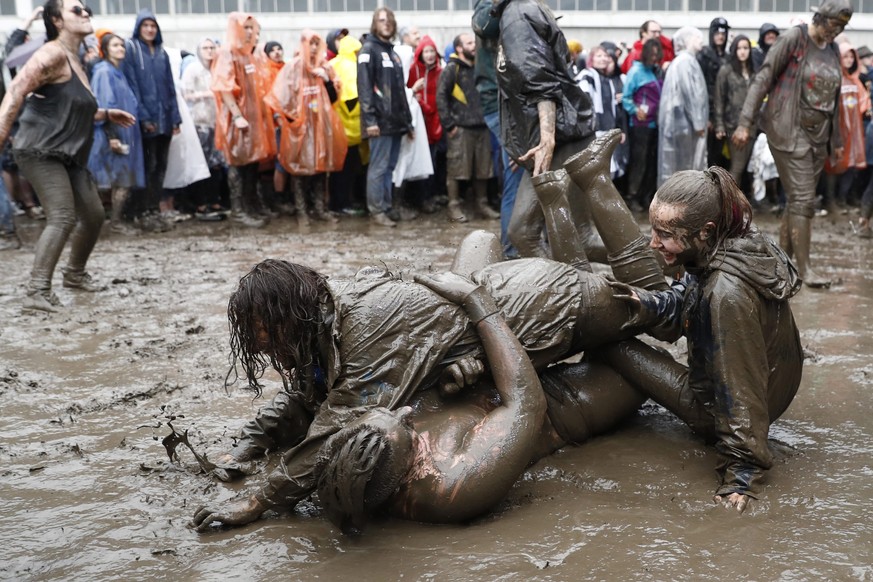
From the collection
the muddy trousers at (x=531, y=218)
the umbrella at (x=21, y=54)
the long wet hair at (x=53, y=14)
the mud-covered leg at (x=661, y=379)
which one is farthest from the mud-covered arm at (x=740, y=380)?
the umbrella at (x=21, y=54)

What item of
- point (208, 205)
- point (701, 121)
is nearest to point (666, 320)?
point (701, 121)

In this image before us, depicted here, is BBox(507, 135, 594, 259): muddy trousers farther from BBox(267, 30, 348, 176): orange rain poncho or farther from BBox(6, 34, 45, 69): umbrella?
BBox(6, 34, 45, 69): umbrella

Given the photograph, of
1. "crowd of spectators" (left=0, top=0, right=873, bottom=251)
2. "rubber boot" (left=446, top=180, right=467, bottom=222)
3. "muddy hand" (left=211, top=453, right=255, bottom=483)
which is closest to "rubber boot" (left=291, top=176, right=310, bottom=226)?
"crowd of spectators" (left=0, top=0, right=873, bottom=251)

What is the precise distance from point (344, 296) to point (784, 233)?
468 cm

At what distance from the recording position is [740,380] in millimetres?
3373

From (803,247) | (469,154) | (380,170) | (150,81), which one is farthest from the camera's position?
(469,154)

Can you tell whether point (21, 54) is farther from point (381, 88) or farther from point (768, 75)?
point (768, 75)

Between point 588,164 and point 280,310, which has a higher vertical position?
point 588,164

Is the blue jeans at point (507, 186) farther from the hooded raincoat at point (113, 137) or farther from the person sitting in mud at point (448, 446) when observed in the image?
the hooded raincoat at point (113, 137)

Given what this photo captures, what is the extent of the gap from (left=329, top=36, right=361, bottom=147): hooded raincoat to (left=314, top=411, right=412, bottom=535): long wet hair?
7799mm

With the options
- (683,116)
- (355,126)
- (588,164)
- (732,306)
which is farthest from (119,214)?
(732,306)

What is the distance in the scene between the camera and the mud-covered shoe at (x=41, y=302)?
647 centimetres

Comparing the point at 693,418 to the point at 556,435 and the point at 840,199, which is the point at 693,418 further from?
the point at 840,199

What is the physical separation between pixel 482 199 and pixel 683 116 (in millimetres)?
2472
